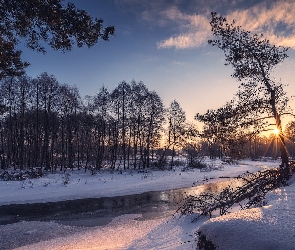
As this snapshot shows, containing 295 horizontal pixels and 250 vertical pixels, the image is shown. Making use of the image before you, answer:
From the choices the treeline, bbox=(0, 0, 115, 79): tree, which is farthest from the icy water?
the treeline

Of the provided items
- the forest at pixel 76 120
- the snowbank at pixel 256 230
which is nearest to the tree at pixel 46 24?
the snowbank at pixel 256 230

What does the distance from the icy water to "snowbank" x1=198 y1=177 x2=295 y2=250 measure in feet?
28.3

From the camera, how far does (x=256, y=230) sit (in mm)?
2283

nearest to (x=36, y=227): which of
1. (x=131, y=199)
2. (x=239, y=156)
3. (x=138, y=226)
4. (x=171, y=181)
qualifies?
(x=138, y=226)

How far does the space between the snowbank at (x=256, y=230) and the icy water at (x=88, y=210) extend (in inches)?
340

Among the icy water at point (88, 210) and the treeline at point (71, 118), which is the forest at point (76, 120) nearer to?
the treeline at point (71, 118)

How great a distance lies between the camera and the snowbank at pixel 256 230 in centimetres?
210

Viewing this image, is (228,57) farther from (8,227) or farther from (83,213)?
(8,227)

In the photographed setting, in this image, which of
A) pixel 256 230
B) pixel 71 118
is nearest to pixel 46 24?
pixel 256 230

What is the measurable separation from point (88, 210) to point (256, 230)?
1209cm

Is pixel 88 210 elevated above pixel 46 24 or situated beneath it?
situated beneath

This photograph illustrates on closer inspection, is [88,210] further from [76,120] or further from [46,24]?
[76,120]

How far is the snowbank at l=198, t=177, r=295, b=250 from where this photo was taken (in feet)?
6.88

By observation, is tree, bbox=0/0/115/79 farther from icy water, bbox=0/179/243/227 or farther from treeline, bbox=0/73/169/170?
treeline, bbox=0/73/169/170
